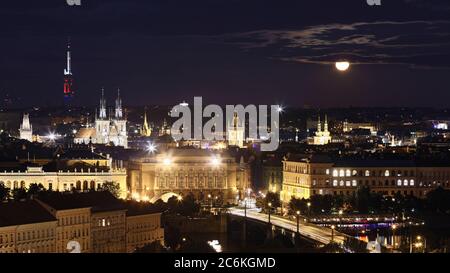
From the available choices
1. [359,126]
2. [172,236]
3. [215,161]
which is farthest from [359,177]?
[359,126]

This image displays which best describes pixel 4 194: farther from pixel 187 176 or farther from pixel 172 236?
pixel 187 176

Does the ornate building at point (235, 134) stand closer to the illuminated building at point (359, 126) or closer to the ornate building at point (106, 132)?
the ornate building at point (106, 132)

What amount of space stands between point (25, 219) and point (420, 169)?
23.0 m

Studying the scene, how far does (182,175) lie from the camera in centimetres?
4134

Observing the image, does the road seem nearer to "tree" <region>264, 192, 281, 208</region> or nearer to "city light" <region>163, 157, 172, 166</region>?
"tree" <region>264, 192, 281, 208</region>

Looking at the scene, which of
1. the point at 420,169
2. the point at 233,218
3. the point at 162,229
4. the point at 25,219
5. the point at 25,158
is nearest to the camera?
the point at 25,219

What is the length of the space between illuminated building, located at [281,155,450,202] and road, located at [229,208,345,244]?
586 centimetres

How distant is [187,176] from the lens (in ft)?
136

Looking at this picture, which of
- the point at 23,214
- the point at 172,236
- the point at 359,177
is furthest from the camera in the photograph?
the point at 359,177

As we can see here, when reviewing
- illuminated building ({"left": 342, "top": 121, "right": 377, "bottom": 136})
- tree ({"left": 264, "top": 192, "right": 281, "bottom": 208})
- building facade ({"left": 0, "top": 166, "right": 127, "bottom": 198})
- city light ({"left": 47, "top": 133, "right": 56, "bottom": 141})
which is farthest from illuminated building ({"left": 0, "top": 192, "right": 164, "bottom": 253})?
illuminated building ({"left": 342, "top": 121, "right": 377, "bottom": 136})

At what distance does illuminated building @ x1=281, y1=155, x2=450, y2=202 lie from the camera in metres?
39.3

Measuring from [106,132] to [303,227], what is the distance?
105 ft
